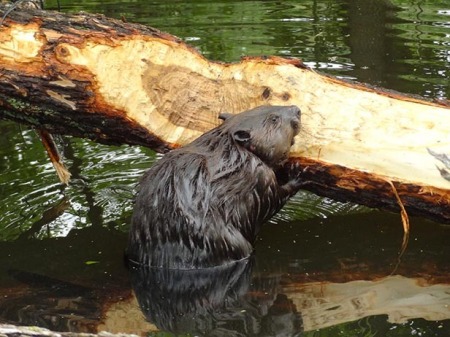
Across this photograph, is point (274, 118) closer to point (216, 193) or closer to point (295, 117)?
point (295, 117)

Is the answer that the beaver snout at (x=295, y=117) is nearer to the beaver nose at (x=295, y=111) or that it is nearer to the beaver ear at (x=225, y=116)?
the beaver nose at (x=295, y=111)

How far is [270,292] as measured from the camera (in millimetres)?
4730

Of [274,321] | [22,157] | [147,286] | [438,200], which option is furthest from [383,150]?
[22,157]

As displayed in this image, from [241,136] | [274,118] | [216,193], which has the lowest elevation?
→ [216,193]

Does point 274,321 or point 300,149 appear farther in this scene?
point 300,149

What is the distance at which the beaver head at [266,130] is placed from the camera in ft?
16.5

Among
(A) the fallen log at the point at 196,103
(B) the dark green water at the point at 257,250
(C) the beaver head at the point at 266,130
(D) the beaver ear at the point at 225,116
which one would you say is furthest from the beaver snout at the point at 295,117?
(B) the dark green water at the point at 257,250

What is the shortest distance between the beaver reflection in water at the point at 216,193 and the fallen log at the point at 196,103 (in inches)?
7.1

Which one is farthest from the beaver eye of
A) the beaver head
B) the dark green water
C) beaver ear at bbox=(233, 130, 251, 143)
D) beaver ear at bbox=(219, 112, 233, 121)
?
the dark green water

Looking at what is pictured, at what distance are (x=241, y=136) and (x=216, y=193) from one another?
0.39m

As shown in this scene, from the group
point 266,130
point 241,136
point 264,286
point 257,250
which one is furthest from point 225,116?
point 264,286

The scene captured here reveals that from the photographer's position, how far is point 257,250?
5.29 meters

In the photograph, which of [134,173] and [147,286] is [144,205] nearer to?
[147,286]

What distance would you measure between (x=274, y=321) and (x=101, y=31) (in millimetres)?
2031
